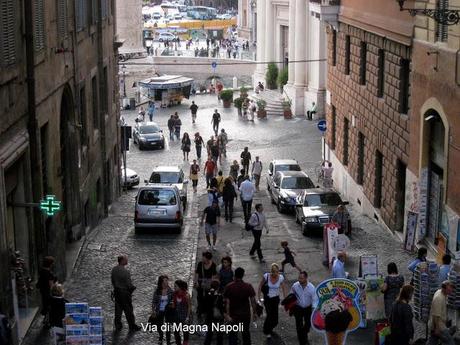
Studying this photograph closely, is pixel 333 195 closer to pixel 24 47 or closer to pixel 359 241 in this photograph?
pixel 359 241

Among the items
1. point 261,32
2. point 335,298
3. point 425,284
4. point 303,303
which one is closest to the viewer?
point 335,298

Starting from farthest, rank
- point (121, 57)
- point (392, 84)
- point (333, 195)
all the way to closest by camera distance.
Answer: point (121, 57), point (333, 195), point (392, 84)

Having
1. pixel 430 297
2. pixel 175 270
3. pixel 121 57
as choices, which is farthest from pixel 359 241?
pixel 121 57

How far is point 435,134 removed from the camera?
77.2 feet

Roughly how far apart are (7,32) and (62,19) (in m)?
6.61

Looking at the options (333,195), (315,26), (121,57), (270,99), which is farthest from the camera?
(121,57)

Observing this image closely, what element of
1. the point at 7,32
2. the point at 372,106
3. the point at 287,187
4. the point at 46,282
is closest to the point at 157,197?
the point at 287,187

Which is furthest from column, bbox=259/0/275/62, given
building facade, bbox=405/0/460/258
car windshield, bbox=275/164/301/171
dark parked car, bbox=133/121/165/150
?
building facade, bbox=405/0/460/258

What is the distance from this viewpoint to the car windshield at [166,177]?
1344 inches

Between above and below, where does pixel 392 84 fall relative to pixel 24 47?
below

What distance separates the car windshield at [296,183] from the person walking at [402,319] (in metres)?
18.3

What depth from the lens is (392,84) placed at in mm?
27281

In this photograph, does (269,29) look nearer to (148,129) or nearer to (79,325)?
(148,129)

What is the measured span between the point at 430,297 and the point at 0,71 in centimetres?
899
